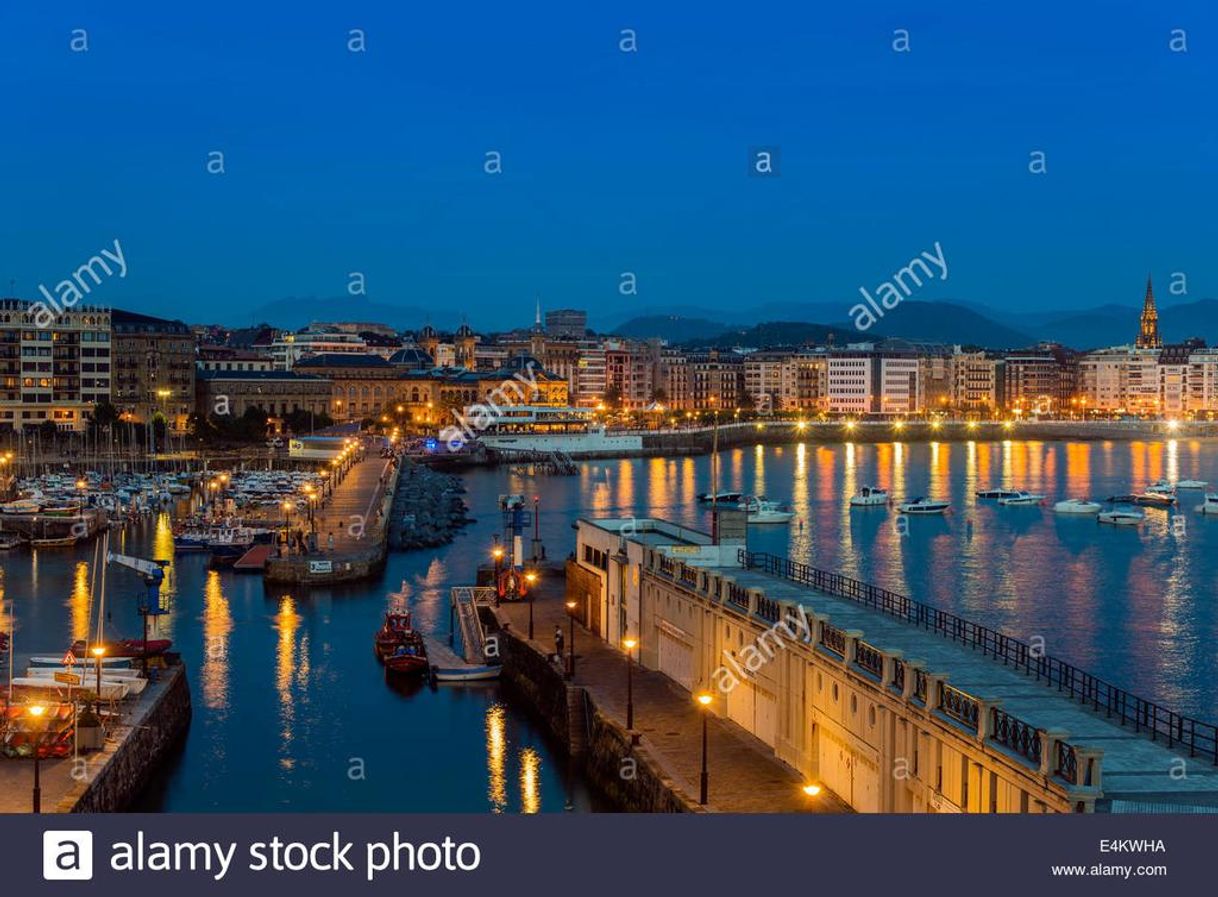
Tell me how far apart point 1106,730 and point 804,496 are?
144ft

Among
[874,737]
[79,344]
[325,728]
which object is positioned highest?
[79,344]

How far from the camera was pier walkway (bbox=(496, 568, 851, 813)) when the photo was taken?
11.6 metres

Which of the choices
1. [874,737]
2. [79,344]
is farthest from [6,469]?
[874,737]

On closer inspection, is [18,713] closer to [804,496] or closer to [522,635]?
[522,635]

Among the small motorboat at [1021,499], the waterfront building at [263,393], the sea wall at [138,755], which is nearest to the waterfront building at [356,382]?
the waterfront building at [263,393]

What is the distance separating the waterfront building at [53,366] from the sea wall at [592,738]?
2186 inches

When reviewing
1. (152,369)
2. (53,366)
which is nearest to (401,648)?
(53,366)

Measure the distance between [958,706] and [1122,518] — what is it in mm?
35974

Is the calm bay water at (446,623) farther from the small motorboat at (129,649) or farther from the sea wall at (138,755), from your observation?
the small motorboat at (129,649)

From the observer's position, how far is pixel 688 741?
13.5 metres

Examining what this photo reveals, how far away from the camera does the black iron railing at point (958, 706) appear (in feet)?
31.9

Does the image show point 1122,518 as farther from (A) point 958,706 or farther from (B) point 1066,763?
(B) point 1066,763

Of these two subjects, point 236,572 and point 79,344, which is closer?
point 236,572

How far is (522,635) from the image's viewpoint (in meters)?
19.3
